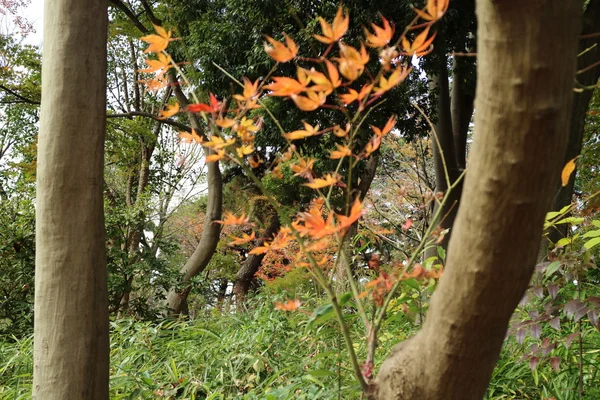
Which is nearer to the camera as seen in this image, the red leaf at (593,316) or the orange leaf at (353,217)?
the orange leaf at (353,217)

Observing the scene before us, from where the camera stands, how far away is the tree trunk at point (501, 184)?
31.2 inches

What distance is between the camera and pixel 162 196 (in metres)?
9.39

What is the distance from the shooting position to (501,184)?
2.82 ft

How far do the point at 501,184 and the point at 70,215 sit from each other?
5.97ft

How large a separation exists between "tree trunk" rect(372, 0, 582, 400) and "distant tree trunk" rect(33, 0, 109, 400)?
5.26 ft

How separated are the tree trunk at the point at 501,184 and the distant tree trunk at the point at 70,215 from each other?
1604mm

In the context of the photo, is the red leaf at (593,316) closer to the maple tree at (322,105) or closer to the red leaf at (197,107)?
the maple tree at (322,105)

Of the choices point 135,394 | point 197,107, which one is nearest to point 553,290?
point 197,107

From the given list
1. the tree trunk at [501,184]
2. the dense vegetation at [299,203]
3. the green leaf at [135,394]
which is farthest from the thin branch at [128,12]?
the tree trunk at [501,184]

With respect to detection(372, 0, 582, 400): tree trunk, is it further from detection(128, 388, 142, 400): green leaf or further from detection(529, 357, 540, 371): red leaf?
detection(128, 388, 142, 400): green leaf

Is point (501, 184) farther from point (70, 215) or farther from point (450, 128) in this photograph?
point (450, 128)

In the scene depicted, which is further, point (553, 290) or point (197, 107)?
point (553, 290)

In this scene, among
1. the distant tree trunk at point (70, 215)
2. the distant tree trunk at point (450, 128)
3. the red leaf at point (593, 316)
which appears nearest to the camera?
the red leaf at point (593, 316)

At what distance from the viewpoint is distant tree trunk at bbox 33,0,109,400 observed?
7.10ft
